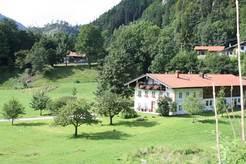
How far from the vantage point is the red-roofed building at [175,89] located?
59438 millimetres

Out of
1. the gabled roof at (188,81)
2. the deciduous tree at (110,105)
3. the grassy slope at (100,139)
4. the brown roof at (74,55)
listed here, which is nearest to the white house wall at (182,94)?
the gabled roof at (188,81)

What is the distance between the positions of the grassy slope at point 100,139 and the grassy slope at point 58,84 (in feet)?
90.2

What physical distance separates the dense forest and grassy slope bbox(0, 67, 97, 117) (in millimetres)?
3909

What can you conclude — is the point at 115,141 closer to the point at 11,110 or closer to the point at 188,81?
the point at 11,110

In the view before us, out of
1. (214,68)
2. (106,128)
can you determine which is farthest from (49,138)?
(214,68)

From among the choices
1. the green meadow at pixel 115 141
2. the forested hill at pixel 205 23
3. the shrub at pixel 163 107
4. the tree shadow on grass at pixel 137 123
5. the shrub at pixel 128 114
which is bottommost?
the green meadow at pixel 115 141

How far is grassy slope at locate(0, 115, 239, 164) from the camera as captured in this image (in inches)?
1355

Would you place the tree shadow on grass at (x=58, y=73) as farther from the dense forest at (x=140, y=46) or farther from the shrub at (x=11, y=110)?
the shrub at (x=11, y=110)

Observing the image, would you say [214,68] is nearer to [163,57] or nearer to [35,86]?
[163,57]

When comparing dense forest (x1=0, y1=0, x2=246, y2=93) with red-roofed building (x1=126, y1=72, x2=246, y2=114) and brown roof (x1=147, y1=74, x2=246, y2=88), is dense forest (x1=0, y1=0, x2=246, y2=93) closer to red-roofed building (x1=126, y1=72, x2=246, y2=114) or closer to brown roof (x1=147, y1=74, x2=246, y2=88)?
red-roofed building (x1=126, y1=72, x2=246, y2=114)

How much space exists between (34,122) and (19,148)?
14427 millimetres

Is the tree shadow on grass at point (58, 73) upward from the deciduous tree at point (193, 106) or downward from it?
upward

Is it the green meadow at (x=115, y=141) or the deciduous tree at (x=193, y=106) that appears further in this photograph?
the deciduous tree at (x=193, y=106)

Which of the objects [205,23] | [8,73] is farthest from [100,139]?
[205,23]
